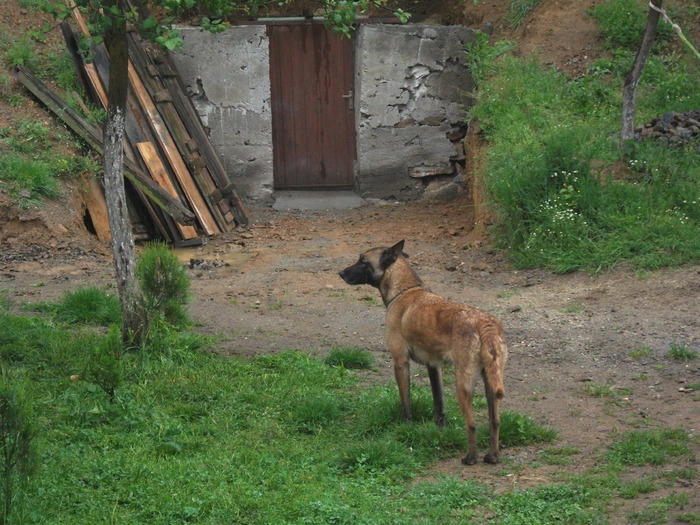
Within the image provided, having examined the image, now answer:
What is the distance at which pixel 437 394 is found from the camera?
21.8 ft

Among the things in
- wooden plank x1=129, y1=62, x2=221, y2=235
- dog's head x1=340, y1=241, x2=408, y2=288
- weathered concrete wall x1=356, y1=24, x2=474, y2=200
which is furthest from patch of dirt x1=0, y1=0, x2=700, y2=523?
dog's head x1=340, y1=241, x2=408, y2=288

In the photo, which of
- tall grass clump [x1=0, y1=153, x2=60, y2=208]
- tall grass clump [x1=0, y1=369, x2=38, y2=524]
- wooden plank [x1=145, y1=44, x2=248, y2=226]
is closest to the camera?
tall grass clump [x1=0, y1=369, x2=38, y2=524]

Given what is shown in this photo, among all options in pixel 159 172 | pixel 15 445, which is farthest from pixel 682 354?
pixel 159 172

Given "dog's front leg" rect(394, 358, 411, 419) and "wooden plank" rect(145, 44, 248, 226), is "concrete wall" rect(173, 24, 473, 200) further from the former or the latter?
"dog's front leg" rect(394, 358, 411, 419)

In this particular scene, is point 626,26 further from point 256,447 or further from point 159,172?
point 256,447

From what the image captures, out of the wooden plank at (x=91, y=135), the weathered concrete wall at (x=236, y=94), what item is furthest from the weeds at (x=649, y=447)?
the weathered concrete wall at (x=236, y=94)

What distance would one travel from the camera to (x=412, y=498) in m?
5.60

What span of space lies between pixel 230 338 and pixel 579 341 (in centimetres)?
325

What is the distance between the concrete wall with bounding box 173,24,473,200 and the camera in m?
15.4

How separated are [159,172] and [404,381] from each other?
306 inches

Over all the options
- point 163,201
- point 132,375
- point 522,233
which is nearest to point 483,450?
point 132,375

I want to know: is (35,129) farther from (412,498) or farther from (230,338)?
(412,498)

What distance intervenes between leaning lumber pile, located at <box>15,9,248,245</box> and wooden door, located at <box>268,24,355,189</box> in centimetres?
157

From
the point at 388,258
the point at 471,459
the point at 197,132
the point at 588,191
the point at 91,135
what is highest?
the point at 91,135
